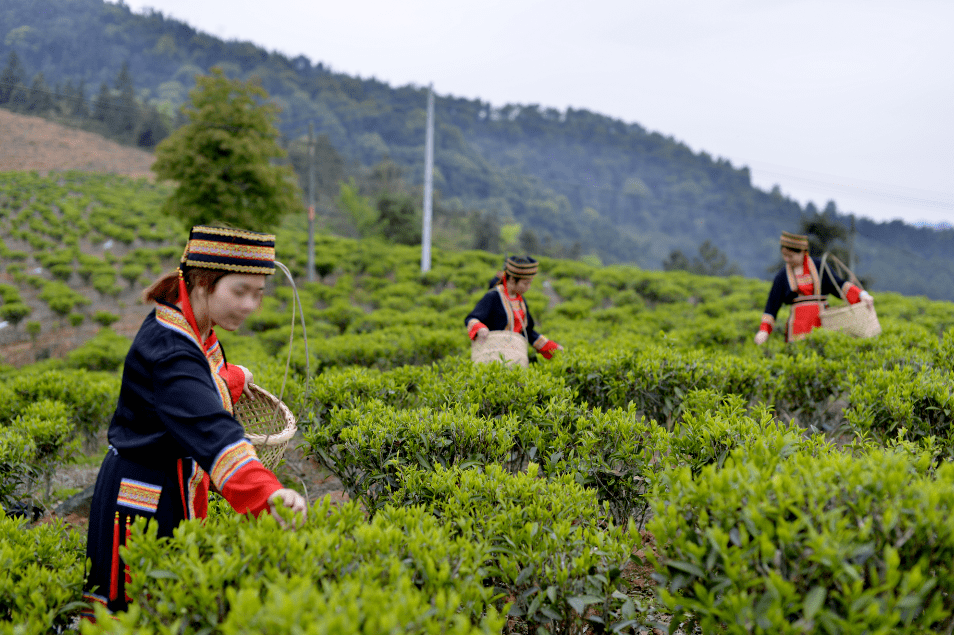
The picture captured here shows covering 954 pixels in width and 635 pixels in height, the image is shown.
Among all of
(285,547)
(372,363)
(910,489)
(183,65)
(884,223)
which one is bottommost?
(372,363)

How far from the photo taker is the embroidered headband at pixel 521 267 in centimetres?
460

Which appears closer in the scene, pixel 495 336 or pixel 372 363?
pixel 495 336

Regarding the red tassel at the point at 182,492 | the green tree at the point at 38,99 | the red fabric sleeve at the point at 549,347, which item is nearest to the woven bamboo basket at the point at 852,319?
the red fabric sleeve at the point at 549,347

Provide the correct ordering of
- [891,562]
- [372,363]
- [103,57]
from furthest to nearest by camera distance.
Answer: [103,57] < [372,363] < [891,562]

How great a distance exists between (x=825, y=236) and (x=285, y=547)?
113 ft

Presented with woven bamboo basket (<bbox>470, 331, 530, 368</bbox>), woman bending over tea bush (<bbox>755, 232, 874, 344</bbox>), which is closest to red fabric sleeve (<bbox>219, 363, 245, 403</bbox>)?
woven bamboo basket (<bbox>470, 331, 530, 368</bbox>)

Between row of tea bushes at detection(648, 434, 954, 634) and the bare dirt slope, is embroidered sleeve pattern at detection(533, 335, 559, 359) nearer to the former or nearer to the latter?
row of tea bushes at detection(648, 434, 954, 634)

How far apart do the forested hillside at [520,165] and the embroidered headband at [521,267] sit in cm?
3929

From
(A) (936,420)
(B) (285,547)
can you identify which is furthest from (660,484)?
(A) (936,420)

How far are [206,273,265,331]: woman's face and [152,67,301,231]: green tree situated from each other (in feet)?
37.8

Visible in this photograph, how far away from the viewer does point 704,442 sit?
255 cm

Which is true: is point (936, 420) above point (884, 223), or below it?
below

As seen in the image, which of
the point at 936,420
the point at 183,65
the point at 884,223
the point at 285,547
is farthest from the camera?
the point at 183,65

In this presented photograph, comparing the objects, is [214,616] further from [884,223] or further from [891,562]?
[884,223]
